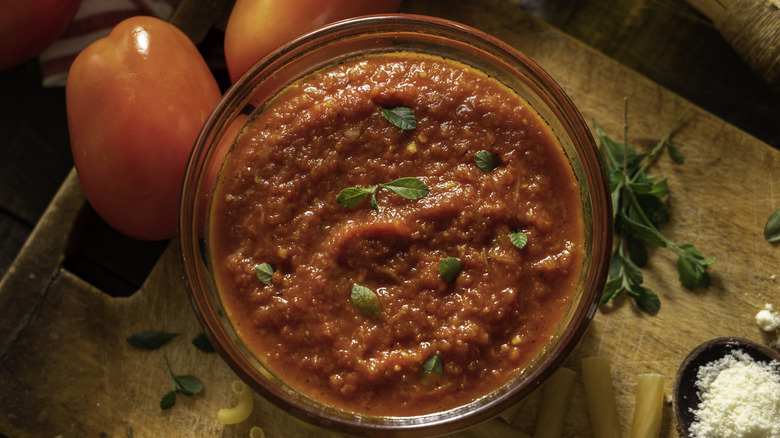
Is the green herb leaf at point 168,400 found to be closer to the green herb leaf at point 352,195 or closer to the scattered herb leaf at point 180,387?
the scattered herb leaf at point 180,387

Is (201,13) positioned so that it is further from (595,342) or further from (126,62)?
(595,342)

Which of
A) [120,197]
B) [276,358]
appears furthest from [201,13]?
[276,358]

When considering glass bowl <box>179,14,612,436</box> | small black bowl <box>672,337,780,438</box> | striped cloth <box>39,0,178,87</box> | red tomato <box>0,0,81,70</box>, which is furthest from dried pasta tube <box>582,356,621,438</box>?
red tomato <box>0,0,81,70</box>

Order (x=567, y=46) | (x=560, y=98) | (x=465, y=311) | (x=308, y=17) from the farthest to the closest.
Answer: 1. (x=567, y=46)
2. (x=308, y=17)
3. (x=560, y=98)
4. (x=465, y=311)

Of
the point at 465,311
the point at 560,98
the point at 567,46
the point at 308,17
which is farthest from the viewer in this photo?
the point at 567,46

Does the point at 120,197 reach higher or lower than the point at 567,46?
lower

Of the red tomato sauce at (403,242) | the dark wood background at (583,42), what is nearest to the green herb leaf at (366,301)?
the red tomato sauce at (403,242)

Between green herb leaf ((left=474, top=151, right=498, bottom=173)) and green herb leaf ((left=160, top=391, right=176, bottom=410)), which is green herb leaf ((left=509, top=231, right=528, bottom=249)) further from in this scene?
green herb leaf ((left=160, top=391, right=176, bottom=410))
